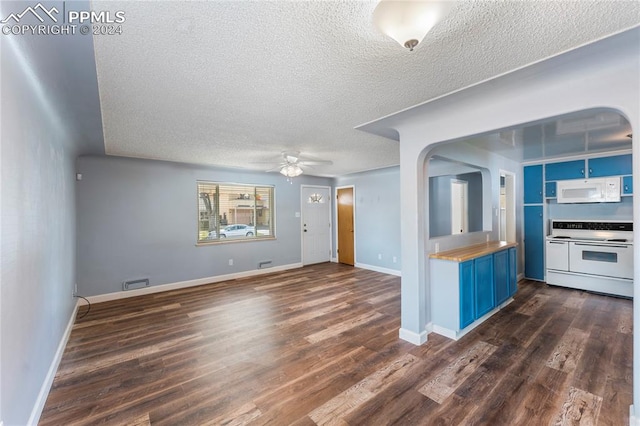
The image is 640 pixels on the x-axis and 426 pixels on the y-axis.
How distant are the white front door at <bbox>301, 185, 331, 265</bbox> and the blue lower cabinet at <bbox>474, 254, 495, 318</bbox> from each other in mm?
4338

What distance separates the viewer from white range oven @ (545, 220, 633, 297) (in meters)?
4.06

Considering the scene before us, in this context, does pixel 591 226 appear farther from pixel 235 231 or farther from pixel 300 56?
pixel 235 231

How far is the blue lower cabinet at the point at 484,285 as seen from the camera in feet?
10.5

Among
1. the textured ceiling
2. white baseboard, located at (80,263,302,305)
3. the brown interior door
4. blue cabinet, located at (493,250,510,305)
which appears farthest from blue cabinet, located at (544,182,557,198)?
white baseboard, located at (80,263,302,305)

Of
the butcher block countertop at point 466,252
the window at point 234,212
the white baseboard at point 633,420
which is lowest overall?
the white baseboard at point 633,420

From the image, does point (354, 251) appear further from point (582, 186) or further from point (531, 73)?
point (531, 73)

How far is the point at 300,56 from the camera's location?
1.62 meters

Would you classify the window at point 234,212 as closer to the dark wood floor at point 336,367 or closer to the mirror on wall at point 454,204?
the dark wood floor at point 336,367

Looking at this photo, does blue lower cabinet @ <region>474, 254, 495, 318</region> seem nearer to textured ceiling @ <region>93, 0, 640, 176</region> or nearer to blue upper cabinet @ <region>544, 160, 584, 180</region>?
textured ceiling @ <region>93, 0, 640, 176</region>

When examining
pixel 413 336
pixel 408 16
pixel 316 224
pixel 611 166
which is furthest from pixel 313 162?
pixel 611 166

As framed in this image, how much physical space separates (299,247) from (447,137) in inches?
190

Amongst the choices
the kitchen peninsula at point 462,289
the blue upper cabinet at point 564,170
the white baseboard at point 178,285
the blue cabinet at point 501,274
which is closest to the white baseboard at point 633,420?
the kitchen peninsula at point 462,289

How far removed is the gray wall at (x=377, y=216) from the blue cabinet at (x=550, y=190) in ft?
8.75

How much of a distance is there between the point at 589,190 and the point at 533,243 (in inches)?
48.9
